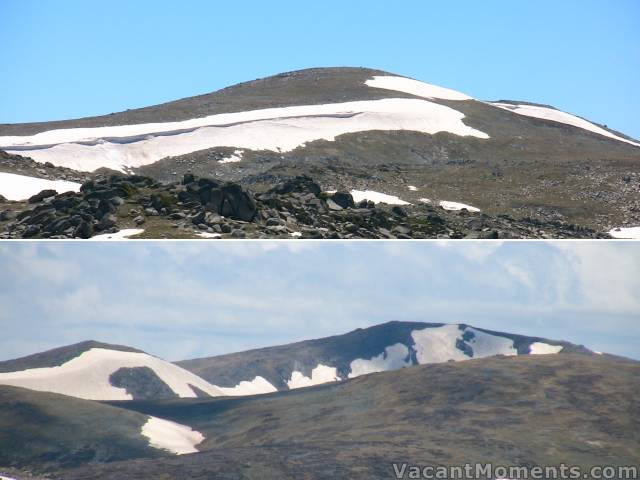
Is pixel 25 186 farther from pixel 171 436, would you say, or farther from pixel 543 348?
pixel 543 348

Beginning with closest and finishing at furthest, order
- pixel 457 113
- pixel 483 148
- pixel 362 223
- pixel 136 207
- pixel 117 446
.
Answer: pixel 117 446 < pixel 136 207 < pixel 362 223 < pixel 483 148 < pixel 457 113

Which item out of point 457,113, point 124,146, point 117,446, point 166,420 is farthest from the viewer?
point 457,113

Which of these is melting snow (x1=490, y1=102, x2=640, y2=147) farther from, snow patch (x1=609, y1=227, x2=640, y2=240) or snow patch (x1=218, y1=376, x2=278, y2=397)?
snow patch (x1=218, y1=376, x2=278, y2=397)

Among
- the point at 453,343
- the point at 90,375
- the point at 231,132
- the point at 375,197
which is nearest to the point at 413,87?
the point at 231,132

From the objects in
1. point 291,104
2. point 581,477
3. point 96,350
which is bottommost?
point 581,477

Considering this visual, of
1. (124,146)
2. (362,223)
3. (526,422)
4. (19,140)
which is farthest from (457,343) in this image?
(19,140)

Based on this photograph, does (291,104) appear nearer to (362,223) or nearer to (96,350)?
(362,223)
